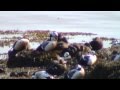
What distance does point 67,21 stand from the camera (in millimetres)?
2160

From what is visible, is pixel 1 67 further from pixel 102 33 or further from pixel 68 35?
pixel 102 33

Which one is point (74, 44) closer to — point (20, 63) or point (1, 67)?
point (20, 63)

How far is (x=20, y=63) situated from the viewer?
2121mm

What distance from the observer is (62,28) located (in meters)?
2.16

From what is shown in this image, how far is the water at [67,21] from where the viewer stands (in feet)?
7.00

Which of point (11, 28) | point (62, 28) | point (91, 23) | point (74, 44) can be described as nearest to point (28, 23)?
point (11, 28)

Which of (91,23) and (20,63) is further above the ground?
(91,23)

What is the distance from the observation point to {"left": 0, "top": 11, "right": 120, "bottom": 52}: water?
7.00 ft
